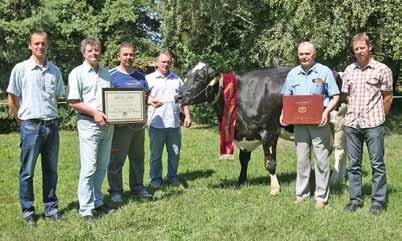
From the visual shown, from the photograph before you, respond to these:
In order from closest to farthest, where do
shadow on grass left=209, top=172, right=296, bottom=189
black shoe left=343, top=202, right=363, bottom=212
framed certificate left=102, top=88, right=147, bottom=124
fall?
framed certificate left=102, top=88, right=147, bottom=124 < black shoe left=343, top=202, right=363, bottom=212 < shadow on grass left=209, top=172, right=296, bottom=189

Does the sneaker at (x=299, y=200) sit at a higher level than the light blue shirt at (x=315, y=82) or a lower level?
lower

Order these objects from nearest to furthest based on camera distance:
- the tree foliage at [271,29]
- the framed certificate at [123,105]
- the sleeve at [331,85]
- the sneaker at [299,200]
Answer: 1. the framed certificate at [123,105]
2. the sleeve at [331,85]
3. the sneaker at [299,200]
4. the tree foliage at [271,29]

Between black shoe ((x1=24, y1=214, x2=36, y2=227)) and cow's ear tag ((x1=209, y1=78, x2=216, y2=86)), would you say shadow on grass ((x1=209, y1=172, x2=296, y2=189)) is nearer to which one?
cow's ear tag ((x1=209, y1=78, x2=216, y2=86))

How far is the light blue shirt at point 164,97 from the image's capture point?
6.96m

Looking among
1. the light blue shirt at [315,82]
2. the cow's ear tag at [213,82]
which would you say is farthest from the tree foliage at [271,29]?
the light blue shirt at [315,82]

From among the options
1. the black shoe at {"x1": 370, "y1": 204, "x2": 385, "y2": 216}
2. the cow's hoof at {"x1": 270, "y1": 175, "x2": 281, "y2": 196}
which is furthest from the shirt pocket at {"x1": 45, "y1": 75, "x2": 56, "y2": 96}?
the black shoe at {"x1": 370, "y1": 204, "x2": 385, "y2": 216}

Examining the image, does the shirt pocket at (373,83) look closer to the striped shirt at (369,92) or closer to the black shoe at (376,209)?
the striped shirt at (369,92)

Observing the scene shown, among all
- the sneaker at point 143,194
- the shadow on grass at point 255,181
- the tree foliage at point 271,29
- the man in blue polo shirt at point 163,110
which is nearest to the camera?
the sneaker at point 143,194

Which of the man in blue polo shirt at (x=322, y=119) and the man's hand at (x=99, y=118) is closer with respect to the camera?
the man's hand at (x=99, y=118)

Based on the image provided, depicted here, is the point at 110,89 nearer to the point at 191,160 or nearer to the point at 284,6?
the point at 191,160

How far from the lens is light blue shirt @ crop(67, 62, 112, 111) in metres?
5.19

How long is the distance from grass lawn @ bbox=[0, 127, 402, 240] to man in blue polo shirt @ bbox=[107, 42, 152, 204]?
23 cm

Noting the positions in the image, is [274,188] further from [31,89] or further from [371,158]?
[31,89]

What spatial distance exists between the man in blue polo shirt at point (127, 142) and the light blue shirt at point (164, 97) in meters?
0.60
